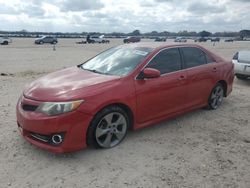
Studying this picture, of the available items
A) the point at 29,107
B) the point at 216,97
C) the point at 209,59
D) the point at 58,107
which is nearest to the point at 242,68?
the point at 216,97

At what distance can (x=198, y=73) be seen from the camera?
18.0ft

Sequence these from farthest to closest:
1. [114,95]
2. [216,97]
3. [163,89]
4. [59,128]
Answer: [216,97]
[163,89]
[114,95]
[59,128]

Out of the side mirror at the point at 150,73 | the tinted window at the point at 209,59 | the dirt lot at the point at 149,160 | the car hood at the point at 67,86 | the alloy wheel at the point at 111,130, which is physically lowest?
the dirt lot at the point at 149,160

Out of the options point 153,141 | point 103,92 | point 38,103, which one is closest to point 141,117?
point 153,141

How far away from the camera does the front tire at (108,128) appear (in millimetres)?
3946

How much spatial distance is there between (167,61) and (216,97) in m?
1.95

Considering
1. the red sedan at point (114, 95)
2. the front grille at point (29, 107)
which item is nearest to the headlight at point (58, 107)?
the red sedan at point (114, 95)

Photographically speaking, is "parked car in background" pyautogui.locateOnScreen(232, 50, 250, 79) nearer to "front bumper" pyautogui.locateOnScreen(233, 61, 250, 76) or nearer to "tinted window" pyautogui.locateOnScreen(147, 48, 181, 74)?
"front bumper" pyautogui.locateOnScreen(233, 61, 250, 76)

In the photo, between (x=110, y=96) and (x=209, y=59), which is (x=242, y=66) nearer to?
(x=209, y=59)

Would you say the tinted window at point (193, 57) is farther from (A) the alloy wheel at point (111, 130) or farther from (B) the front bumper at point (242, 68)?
(B) the front bumper at point (242, 68)

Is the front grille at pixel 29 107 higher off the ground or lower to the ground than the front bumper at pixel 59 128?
higher

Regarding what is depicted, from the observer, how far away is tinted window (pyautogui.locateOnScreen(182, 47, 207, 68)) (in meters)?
5.41

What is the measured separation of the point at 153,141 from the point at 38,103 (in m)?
1.94

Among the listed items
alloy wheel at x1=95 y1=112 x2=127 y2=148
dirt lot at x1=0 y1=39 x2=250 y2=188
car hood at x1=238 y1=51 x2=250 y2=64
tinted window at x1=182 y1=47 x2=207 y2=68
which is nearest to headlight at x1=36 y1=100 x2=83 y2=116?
alloy wheel at x1=95 y1=112 x2=127 y2=148
